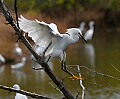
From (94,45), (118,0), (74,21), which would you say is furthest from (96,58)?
(118,0)

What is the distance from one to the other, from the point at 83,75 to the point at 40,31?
641cm

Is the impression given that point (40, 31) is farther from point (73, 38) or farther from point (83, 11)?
point (83, 11)

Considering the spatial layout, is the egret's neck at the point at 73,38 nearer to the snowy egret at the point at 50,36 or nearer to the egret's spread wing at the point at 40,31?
the snowy egret at the point at 50,36

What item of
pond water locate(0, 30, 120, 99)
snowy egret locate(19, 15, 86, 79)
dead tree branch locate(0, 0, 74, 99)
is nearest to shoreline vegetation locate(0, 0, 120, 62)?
pond water locate(0, 30, 120, 99)

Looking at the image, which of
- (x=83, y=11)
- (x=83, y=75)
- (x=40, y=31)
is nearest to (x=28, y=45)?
(x=40, y=31)

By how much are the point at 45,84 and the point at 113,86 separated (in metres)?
1.81

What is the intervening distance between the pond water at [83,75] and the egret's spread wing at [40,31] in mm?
2255

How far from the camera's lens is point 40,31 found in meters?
4.13

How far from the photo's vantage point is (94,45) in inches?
717

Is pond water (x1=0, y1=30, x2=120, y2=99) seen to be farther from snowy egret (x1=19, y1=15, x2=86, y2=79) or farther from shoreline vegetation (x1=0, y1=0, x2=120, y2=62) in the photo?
shoreline vegetation (x1=0, y1=0, x2=120, y2=62)

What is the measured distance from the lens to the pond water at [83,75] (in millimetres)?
8886

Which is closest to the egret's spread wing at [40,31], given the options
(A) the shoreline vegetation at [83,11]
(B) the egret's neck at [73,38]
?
(B) the egret's neck at [73,38]

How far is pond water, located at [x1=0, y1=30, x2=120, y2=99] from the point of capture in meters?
8.89

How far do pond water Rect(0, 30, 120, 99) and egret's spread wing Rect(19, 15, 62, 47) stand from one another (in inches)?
88.8
